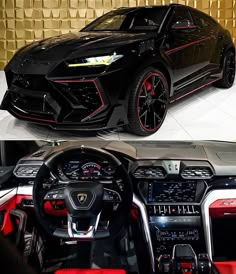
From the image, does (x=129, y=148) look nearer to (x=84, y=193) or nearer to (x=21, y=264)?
(x=84, y=193)

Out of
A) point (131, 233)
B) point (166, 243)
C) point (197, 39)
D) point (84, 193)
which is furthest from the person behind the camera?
point (197, 39)

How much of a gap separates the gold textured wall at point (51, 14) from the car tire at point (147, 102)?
150cm

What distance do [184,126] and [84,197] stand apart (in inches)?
47.0

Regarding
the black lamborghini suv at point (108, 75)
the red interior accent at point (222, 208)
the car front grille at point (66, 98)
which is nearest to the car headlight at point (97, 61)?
the black lamborghini suv at point (108, 75)

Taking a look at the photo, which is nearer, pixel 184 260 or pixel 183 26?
pixel 184 260

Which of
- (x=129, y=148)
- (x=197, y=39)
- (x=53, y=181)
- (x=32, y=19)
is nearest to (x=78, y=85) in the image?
(x=129, y=148)

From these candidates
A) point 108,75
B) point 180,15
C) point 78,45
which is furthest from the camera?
point 180,15

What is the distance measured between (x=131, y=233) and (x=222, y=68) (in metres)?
2.21

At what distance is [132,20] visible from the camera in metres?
3.10

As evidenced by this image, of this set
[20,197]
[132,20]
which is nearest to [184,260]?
[20,197]

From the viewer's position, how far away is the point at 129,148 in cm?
211

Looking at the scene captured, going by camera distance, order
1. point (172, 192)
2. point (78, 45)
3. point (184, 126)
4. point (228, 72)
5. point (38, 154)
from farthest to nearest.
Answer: point (228, 72), point (184, 126), point (78, 45), point (38, 154), point (172, 192)

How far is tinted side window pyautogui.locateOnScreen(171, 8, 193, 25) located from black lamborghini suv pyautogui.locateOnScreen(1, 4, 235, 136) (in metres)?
0.01

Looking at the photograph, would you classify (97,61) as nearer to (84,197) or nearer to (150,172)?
(150,172)
